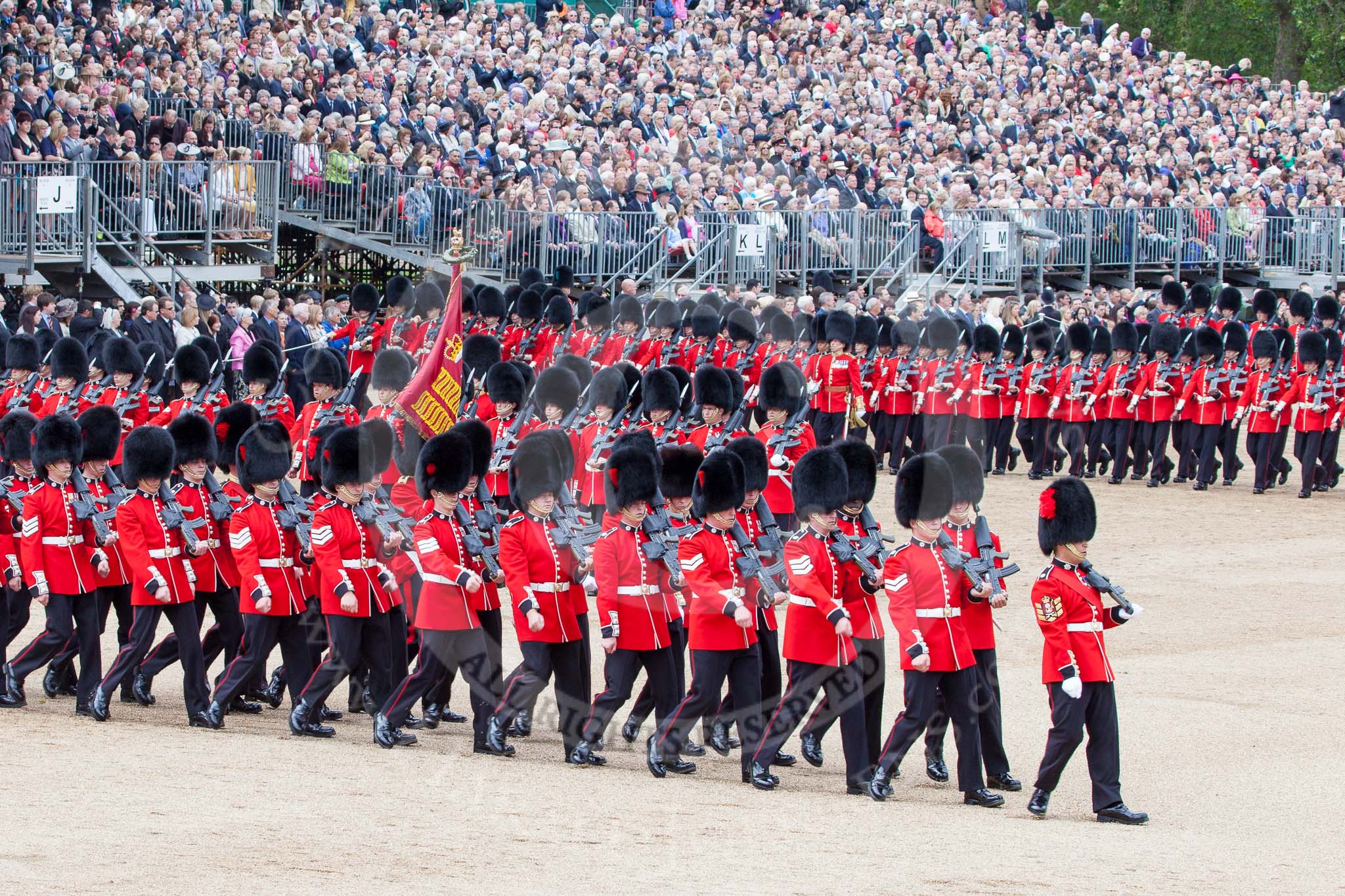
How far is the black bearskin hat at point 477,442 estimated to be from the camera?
801cm

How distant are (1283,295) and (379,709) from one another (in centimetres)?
1833

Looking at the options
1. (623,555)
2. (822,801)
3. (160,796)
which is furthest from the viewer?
(623,555)

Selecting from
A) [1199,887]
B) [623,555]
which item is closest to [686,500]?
[623,555]

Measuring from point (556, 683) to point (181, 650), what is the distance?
1545mm

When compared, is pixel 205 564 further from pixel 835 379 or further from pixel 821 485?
pixel 835 379

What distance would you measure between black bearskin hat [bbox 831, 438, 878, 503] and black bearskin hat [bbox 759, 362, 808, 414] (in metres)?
3.64

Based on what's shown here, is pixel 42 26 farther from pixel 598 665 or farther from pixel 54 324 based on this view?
pixel 598 665

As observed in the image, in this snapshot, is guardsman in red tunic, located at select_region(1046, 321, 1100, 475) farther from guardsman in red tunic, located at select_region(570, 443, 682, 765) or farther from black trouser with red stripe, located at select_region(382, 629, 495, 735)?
black trouser with red stripe, located at select_region(382, 629, 495, 735)

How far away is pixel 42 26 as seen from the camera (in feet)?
53.7

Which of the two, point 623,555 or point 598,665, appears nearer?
point 623,555

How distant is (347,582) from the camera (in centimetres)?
775

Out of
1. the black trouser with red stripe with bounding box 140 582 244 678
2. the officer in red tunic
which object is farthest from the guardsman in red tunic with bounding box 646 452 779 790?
the black trouser with red stripe with bounding box 140 582 244 678

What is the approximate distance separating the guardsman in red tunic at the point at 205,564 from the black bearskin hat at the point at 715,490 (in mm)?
2114

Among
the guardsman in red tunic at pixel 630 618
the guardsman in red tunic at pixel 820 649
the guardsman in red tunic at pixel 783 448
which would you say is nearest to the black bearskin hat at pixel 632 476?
the guardsman in red tunic at pixel 630 618
